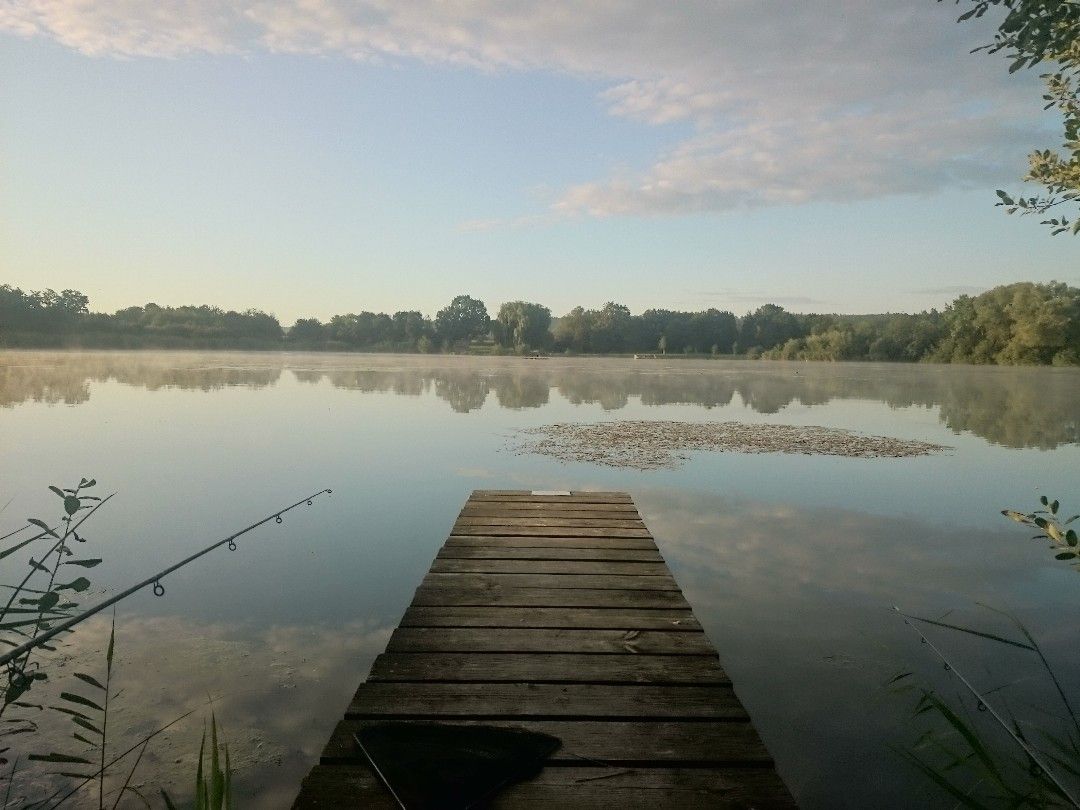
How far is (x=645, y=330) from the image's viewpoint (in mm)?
110688

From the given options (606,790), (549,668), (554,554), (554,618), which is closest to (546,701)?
(549,668)

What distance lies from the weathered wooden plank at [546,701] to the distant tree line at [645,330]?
70.1 metres

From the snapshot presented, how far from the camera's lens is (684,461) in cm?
1191

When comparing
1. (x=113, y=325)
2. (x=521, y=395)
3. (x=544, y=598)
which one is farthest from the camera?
(x=113, y=325)

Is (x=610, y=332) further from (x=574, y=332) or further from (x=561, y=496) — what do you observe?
(x=561, y=496)

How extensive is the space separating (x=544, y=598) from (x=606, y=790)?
1.96 metres

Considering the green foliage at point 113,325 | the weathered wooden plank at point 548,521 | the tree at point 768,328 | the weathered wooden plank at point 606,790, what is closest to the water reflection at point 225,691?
the weathered wooden plank at point 606,790

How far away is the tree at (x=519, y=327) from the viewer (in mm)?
103125

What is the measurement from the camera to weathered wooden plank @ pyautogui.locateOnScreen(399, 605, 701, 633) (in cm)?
383

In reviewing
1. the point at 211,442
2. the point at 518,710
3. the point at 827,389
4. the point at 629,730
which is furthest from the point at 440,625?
the point at 827,389

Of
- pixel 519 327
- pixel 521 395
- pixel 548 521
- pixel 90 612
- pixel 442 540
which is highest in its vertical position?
pixel 519 327

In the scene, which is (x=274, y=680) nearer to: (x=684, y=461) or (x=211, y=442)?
(x=684, y=461)

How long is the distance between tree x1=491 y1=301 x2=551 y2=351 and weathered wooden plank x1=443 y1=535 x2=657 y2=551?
316ft

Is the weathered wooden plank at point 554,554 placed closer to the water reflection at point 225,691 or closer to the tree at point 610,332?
the water reflection at point 225,691
